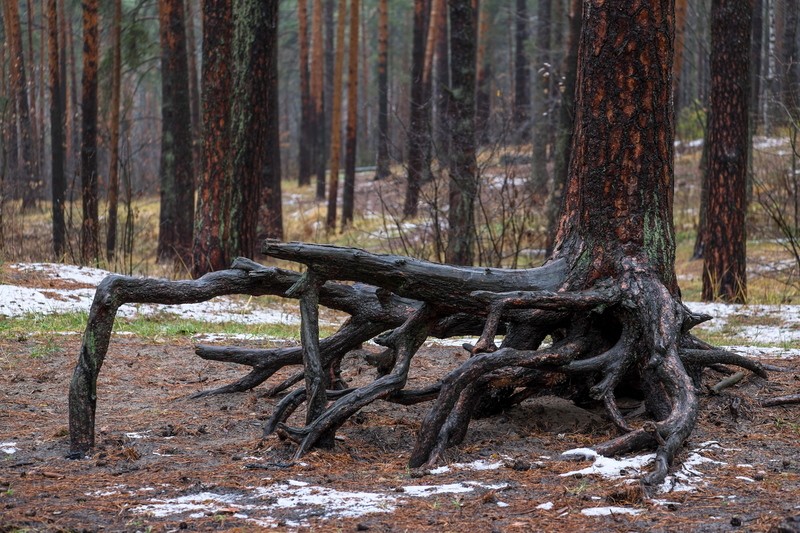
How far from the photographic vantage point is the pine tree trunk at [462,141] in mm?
11828

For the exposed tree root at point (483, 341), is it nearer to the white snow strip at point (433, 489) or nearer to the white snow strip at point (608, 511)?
the white snow strip at point (433, 489)

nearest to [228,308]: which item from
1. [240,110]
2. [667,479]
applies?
[240,110]

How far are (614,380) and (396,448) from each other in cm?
111

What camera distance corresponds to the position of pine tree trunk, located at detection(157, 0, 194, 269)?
14961mm

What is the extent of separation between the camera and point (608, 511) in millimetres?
3205

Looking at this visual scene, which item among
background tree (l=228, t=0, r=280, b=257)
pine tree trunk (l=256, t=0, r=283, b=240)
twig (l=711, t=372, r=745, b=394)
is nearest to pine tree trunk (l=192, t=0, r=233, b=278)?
background tree (l=228, t=0, r=280, b=257)

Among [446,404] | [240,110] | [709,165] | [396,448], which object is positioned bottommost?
[396,448]

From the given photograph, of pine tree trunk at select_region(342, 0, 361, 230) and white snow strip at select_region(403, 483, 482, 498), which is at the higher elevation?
pine tree trunk at select_region(342, 0, 361, 230)

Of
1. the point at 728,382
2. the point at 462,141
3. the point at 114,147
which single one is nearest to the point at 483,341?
the point at 728,382

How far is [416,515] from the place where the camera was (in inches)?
127

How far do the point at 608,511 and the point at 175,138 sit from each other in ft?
44.1

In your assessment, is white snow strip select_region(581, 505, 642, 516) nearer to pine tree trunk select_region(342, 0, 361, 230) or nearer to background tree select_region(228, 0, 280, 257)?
background tree select_region(228, 0, 280, 257)

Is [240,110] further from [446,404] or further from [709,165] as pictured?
[446,404]

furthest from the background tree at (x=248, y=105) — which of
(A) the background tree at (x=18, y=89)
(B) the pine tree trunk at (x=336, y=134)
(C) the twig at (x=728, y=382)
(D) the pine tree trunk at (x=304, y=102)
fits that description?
(D) the pine tree trunk at (x=304, y=102)
